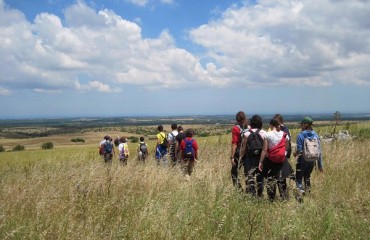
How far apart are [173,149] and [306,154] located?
571cm

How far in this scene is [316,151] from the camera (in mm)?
6965

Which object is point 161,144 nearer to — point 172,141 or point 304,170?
point 172,141

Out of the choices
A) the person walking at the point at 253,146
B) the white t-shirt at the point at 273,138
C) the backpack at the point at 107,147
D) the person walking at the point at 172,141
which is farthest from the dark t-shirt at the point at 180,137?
the white t-shirt at the point at 273,138

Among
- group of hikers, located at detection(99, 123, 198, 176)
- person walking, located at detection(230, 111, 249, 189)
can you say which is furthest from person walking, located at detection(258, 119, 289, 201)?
group of hikers, located at detection(99, 123, 198, 176)

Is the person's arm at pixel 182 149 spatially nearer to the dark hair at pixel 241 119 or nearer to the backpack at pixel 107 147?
the dark hair at pixel 241 119

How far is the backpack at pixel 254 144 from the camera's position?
690cm

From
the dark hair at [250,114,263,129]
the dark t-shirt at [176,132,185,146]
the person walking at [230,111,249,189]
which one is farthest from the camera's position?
the dark t-shirt at [176,132,185,146]

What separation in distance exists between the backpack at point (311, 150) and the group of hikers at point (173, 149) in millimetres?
3092

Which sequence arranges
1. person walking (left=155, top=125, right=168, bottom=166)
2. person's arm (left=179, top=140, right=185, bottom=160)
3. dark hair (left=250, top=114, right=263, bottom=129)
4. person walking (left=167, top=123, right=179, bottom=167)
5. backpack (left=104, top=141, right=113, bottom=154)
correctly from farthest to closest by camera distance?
backpack (left=104, top=141, right=113, bottom=154) < person walking (left=155, top=125, right=168, bottom=166) < person walking (left=167, top=123, right=179, bottom=167) < person's arm (left=179, top=140, right=185, bottom=160) < dark hair (left=250, top=114, right=263, bottom=129)

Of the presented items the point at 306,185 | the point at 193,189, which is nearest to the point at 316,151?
the point at 306,185

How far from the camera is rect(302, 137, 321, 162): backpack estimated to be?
6.93m

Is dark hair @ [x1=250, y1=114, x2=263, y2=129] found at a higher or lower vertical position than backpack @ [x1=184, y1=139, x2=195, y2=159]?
higher

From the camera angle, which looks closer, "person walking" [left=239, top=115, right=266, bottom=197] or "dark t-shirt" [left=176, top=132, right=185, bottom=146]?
"person walking" [left=239, top=115, right=266, bottom=197]

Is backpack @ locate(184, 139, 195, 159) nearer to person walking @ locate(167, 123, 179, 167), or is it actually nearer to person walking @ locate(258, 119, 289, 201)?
person walking @ locate(167, 123, 179, 167)
